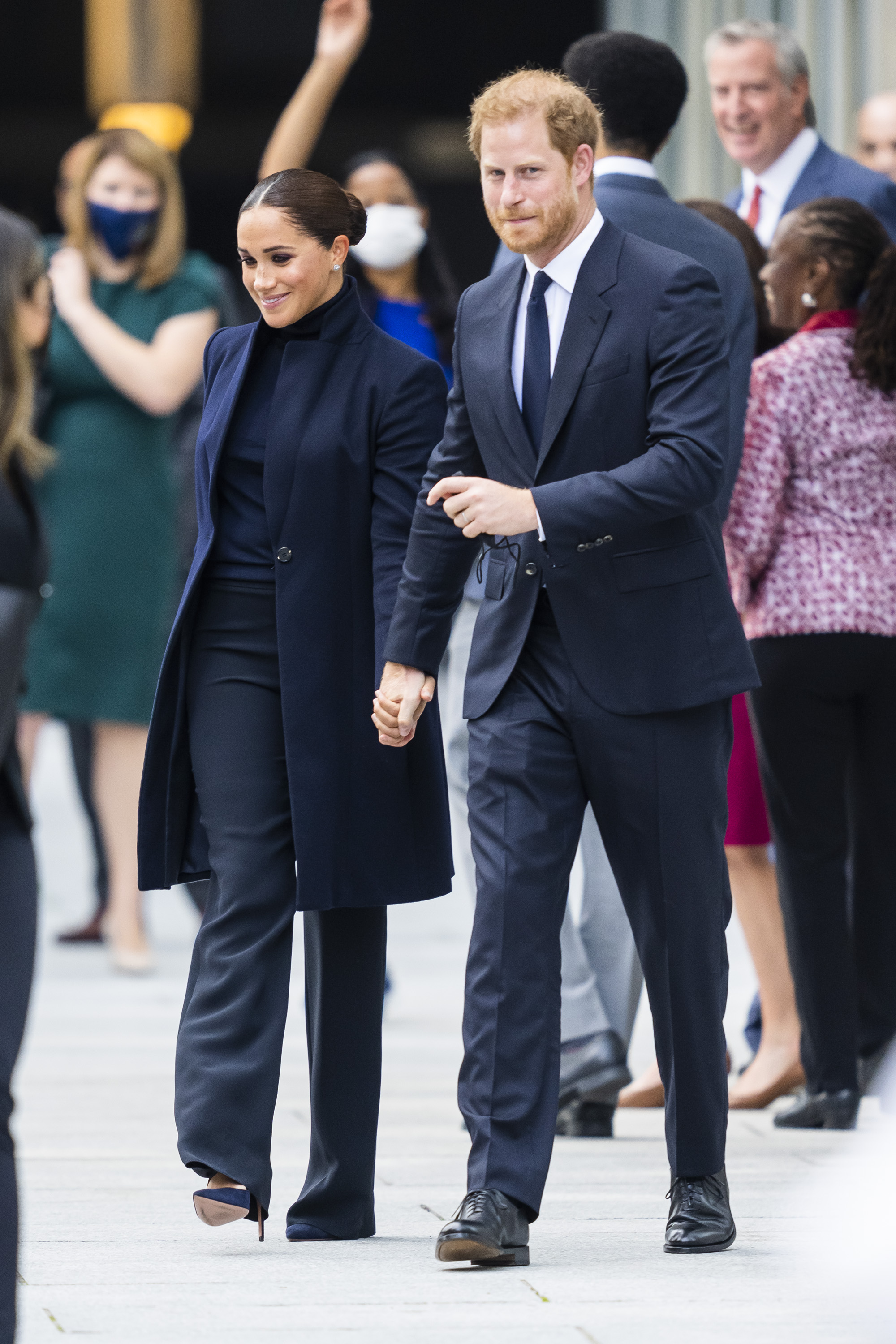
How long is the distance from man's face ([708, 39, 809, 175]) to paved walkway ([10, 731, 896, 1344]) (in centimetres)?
238

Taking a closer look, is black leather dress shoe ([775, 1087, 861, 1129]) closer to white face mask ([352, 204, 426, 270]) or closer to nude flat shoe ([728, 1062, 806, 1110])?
nude flat shoe ([728, 1062, 806, 1110])

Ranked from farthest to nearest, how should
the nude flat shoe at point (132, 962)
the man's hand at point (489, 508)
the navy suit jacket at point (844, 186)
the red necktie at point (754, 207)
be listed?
the nude flat shoe at point (132, 962) < the red necktie at point (754, 207) < the navy suit jacket at point (844, 186) < the man's hand at point (489, 508)

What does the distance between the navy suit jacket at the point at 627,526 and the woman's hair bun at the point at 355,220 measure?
0.38 metres

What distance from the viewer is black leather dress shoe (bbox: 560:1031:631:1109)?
17.2ft

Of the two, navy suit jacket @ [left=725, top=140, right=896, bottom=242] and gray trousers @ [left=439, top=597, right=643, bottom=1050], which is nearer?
gray trousers @ [left=439, top=597, right=643, bottom=1050]

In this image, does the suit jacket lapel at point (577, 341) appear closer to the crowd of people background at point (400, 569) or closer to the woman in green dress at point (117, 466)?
the crowd of people background at point (400, 569)

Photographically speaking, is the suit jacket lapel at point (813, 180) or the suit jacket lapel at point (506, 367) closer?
the suit jacket lapel at point (506, 367)

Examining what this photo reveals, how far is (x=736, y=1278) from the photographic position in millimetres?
3889

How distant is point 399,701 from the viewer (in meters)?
4.07

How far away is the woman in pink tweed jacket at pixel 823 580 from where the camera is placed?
5340 mm

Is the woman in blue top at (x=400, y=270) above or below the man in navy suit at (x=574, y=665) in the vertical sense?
above

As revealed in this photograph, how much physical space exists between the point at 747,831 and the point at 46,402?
10.4ft

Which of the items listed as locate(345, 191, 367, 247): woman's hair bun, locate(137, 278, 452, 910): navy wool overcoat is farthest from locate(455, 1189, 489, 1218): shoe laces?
locate(345, 191, 367, 247): woman's hair bun

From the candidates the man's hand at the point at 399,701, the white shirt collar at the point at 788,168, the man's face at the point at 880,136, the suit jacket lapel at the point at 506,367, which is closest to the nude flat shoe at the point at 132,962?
the white shirt collar at the point at 788,168
